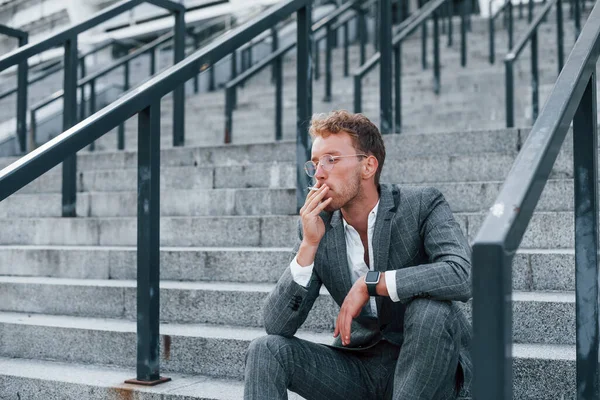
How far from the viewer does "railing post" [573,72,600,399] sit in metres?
2.16

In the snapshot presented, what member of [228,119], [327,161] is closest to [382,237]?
[327,161]

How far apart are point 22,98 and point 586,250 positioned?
4372mm

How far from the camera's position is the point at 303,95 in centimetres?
390

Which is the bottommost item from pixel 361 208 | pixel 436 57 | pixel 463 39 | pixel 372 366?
pixel 372 366

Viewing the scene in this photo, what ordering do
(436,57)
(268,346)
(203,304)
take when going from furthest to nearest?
(436,57), (203,304), (268,346)

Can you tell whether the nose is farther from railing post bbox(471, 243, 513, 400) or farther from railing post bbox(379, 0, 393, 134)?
railing post bbox(379, 0, 393, 134)

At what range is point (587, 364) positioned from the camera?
2.15 m

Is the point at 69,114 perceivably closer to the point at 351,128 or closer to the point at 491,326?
the point at 351,128

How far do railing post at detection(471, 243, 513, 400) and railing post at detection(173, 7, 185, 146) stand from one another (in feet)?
13.7

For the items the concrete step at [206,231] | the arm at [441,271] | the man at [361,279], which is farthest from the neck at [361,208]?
the concrete step at [206,231]

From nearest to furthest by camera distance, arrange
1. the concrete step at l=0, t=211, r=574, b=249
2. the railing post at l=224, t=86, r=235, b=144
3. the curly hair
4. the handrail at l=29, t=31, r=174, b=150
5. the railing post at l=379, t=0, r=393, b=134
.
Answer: the curly hair
the concrete step at l=0, t=211, r=574, b=249
the railing post at l=379, t=0, r=393, b=134
the railing post at l=224, t=86, r=235, b=144
the handrail at l=29, t=31, r=174, b=150

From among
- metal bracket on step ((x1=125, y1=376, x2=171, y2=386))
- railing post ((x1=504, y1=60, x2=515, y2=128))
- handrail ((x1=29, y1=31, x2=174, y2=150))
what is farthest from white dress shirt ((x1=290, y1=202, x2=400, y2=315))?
handrail ((x1=29, y1=31, x2=174, y2=150))

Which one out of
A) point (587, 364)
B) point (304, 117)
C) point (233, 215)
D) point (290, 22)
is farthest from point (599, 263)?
point (290, 22)

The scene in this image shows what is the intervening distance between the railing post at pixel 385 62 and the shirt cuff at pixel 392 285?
2751 mm
